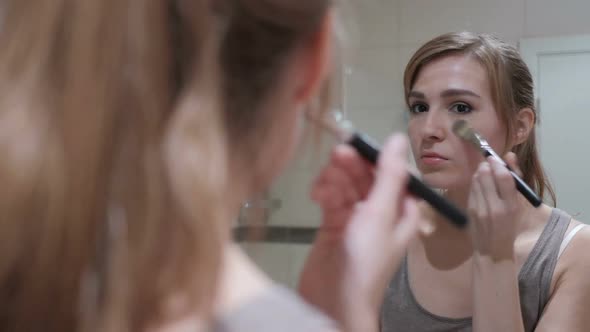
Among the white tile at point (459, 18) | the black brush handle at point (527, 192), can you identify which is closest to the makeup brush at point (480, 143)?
the black brush handle at point (527, 192)

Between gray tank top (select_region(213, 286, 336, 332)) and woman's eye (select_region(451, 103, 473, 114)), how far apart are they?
22.4 inches

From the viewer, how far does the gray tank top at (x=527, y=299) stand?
71 centimetres

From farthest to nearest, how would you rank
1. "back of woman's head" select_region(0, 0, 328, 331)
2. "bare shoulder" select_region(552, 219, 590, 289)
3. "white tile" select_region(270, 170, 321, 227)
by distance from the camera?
1. "bare shoulder" select_region(552, 219, 590, 289)
2. "white tile" select_region(270, 170, 321, 227)
3. "back of woman's head" select_region(0, 0, 328, 331)

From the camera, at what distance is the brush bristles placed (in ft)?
2.36

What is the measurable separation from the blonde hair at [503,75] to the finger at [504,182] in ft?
0.55

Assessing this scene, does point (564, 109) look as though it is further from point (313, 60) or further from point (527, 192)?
point (313, 60)

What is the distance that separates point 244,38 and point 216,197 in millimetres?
84

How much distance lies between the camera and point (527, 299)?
709mm

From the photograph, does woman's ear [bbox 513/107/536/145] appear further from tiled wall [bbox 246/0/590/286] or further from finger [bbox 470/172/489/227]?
tiled wall [bbox 246/0/590/286]

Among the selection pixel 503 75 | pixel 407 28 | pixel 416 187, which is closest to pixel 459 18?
pixel 407 28

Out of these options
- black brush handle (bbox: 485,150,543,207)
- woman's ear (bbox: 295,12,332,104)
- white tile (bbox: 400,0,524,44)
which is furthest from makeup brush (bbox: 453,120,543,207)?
white tile (bbox: 400,0,524,44)

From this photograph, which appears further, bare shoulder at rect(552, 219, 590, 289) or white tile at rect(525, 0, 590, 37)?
white tile at rect(525, 0, 590, 37)

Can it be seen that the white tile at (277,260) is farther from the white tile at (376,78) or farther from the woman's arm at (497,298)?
the white tile at (376,78)

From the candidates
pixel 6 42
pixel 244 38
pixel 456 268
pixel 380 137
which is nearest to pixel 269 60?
pixel 244 38
